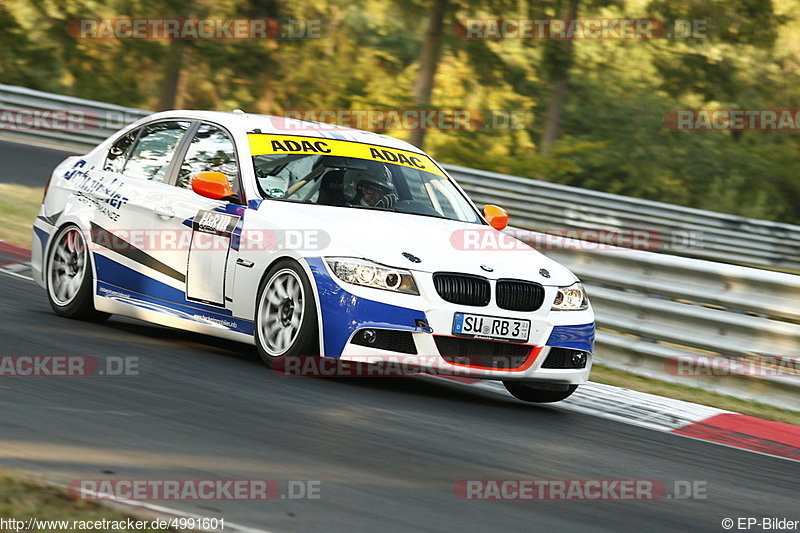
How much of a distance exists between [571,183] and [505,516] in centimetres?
2884

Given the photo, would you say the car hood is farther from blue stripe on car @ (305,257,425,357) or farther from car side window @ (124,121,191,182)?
car side window @ (124,121,191,182)

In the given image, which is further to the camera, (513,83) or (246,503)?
(513,83)

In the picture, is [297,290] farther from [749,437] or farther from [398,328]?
[749,437]

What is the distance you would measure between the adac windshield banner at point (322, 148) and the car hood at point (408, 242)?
0.56 m

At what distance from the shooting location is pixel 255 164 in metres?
8.07

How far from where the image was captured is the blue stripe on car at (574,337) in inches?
294

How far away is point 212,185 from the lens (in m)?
7.77

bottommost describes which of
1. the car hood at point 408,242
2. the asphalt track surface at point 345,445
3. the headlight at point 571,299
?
the asphalt track surface at point 345,445

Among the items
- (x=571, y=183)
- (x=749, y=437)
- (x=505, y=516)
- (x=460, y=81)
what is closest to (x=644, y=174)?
(x=571, y=183)

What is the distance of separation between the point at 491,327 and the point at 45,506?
364 cm

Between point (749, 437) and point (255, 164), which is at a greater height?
point (255, 164)

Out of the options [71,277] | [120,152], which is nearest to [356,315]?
[71,277]

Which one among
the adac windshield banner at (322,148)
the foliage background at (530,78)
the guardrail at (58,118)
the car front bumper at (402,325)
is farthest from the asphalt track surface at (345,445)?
the foliage background at (530,78)

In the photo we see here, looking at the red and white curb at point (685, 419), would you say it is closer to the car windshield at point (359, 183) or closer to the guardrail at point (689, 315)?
the guardrail at point (689, 315)
